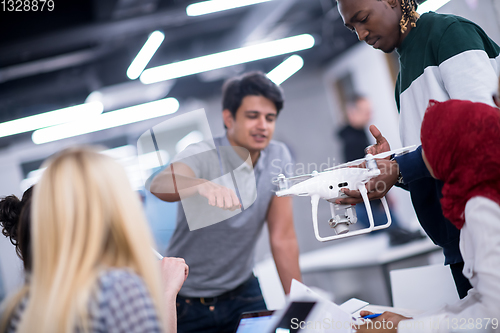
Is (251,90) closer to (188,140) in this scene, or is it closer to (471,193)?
(188,140)

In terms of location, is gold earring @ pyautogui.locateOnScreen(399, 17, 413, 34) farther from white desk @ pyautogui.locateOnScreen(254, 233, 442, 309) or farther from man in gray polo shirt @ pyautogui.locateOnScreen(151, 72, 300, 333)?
white desk @ pyautogui.locateOnScreen(254, 233, 442, 309)

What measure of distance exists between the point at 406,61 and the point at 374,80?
3.71 metres

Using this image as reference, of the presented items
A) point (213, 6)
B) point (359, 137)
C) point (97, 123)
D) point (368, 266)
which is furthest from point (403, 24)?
point (97, 123)

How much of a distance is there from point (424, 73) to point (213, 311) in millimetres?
1254

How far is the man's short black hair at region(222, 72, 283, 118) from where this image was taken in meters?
1.97

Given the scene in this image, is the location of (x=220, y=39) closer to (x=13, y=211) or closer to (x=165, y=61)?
(x=165, y=61)

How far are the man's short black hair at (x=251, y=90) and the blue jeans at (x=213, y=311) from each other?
0.88m

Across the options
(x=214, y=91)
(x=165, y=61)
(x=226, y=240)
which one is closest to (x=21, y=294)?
(x=226, y=240)

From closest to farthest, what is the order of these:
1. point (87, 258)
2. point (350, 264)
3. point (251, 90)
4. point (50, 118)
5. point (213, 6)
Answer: point (87, 258) < point (251, 90) < point (213, 6) < point (350, 264) < point (50, 118)

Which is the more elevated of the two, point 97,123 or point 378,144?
point 97,123

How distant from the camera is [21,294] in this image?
87 cm

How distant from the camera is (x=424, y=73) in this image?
4.17 ft

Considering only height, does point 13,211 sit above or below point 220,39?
below

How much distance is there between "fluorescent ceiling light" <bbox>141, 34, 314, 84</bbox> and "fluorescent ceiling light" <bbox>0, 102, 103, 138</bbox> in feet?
2.85
